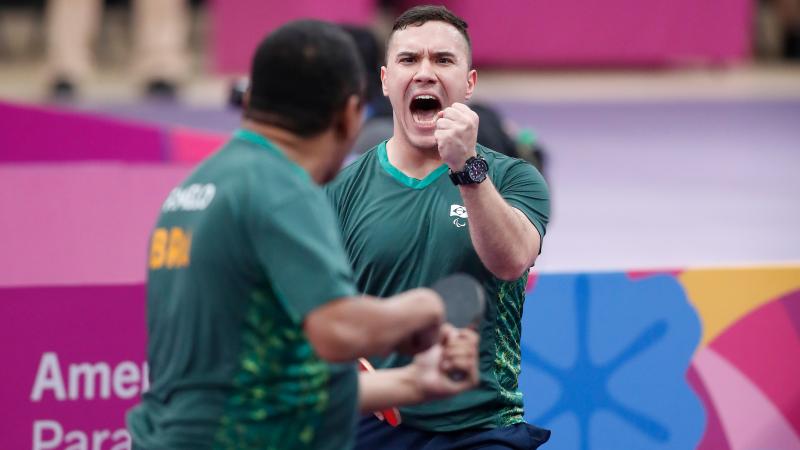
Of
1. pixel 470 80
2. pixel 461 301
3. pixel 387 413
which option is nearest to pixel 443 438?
pixel 387 413

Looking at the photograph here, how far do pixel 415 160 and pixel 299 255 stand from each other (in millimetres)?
1376

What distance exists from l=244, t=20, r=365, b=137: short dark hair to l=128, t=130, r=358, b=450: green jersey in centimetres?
8

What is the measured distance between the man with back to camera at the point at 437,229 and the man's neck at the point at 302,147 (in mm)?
785

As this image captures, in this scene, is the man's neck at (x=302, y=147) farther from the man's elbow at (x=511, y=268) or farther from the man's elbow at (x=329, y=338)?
the man's elbow at (x=511, y=268)

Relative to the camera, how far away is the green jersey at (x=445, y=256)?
3.98m

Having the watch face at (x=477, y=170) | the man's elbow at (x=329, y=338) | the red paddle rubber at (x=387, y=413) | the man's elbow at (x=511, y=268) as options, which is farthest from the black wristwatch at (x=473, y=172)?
the man's elbow at (x=329, y=338)

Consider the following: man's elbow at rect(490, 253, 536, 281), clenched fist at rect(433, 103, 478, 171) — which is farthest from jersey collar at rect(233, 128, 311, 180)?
man's elbow at rect(490, 253, 536, 281)

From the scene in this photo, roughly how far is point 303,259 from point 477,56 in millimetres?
13231

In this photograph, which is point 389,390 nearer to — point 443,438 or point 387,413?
point 387,413

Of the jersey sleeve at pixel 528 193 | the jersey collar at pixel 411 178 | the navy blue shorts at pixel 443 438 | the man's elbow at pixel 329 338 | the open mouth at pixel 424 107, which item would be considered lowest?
the navy blue shorts at pixel 443 438

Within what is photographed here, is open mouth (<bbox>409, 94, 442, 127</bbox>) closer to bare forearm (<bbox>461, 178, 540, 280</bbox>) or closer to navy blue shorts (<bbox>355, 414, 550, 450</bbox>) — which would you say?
bare forearm (<bbox>461, 178, 540, 280</bbox>)

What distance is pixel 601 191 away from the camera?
442 inches

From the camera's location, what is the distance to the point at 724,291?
5.15 metres

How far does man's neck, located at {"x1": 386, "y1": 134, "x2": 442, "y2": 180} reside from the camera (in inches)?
164
